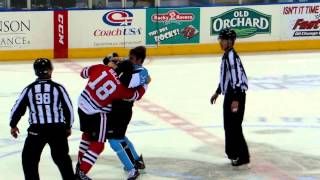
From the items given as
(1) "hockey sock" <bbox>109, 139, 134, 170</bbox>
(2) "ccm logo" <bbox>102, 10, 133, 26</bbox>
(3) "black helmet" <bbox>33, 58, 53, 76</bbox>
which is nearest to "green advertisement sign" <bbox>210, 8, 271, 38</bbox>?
(2) "ccm logo" <bbox>102, 10, 133, 26</bbox>

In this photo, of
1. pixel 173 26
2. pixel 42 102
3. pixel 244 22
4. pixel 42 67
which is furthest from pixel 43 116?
pixel 244 22

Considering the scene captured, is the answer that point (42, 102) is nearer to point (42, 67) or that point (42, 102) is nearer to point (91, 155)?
point (42, 67)

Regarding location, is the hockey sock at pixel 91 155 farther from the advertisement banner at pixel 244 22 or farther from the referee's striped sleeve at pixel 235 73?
the advertisement banner at pixel 244 22

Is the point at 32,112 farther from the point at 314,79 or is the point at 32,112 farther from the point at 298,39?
the point at 298,39

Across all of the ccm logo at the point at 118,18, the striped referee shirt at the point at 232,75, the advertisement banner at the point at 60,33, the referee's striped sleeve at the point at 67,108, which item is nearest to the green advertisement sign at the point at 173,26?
the ccm logo at the point at 118,18

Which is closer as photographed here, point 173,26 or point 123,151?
point 123,151

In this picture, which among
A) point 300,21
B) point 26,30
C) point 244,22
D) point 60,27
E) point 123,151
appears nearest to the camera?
point 123,151

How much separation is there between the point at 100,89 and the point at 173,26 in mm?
10557

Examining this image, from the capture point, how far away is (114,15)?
17.1m

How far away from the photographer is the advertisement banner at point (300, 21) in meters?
18.4

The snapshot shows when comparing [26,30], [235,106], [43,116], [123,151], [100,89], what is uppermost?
[26,30]

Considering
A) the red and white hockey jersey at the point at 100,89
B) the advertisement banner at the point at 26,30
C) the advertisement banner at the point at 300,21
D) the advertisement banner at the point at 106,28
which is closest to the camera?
the red and white hockey jersey at the point at 100,89

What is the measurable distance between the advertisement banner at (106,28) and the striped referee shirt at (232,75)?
940 centimetres

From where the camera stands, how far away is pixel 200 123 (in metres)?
10.5
